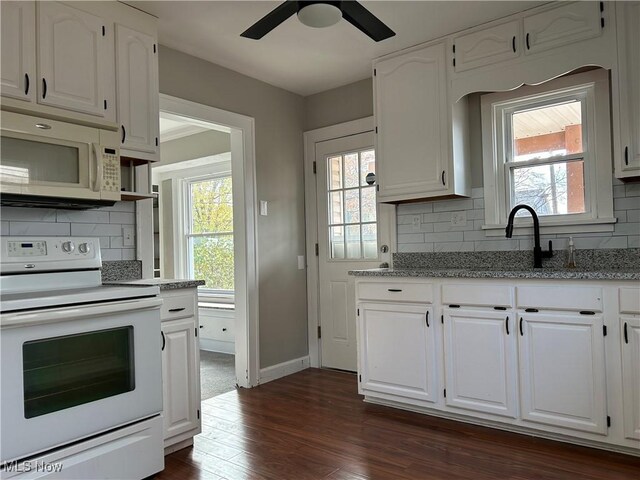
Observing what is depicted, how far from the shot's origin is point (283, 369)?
156 inches

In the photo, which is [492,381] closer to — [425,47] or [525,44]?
[525,44]

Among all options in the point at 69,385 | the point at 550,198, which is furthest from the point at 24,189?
the point at 550,198

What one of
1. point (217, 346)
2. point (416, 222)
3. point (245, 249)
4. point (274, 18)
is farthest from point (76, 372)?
point (217, 346)

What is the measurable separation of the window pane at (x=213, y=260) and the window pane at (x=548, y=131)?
3.35 m

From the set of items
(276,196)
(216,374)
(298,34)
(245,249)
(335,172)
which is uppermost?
(298,34)

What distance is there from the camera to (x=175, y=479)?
7.11 ft

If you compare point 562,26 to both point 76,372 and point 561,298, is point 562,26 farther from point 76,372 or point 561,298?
point 76,372

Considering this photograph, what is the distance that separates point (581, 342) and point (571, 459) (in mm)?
582

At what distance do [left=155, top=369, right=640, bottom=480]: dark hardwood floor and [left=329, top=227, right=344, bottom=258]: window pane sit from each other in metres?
1.41

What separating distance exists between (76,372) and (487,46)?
2969mm

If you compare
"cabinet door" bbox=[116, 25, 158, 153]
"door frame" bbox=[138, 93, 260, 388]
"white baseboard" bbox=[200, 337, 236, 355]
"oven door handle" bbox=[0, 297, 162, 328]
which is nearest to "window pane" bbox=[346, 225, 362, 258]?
"door frame" bbox=[138, 93, 260, 388]

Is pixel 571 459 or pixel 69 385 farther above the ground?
pixel 69 385

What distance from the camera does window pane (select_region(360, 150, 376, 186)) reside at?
3.94m

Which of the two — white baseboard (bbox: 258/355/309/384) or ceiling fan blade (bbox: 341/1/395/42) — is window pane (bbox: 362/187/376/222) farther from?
ceiling fan blade (bbox: 341/1/395/42)
